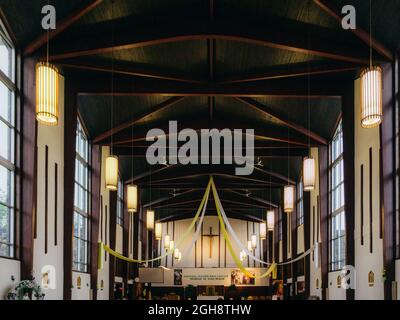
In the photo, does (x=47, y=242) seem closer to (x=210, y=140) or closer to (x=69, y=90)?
(x=69, y=90)

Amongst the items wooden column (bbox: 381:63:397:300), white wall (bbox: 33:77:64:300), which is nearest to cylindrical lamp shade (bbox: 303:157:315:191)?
wooden column (bbox: 381:63:397:300)

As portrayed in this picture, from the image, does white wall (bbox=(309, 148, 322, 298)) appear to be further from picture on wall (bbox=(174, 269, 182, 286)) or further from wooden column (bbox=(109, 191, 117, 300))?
picture on wall (bbox=(174, 269, 182, 286))

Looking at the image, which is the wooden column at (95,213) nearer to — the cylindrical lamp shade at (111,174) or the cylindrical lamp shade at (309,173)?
the cylindrical lamp shade at (111,174)

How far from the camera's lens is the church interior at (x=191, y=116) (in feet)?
30.3

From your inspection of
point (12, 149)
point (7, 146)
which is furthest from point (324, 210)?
point (7, 146)

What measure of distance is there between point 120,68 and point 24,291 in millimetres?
4676

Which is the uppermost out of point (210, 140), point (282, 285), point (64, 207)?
Answer: point (210, 140)

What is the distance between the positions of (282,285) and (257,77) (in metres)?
13.7

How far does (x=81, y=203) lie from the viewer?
49.7 ft

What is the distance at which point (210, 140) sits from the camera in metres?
17.9

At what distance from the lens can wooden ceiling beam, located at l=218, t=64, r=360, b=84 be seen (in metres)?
10.8

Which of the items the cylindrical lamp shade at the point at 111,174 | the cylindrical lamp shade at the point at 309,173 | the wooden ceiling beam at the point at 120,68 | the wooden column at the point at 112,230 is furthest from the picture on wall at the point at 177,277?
the cylindrical lamp shade at the point at 309,173

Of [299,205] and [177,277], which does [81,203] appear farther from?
[177,277]
